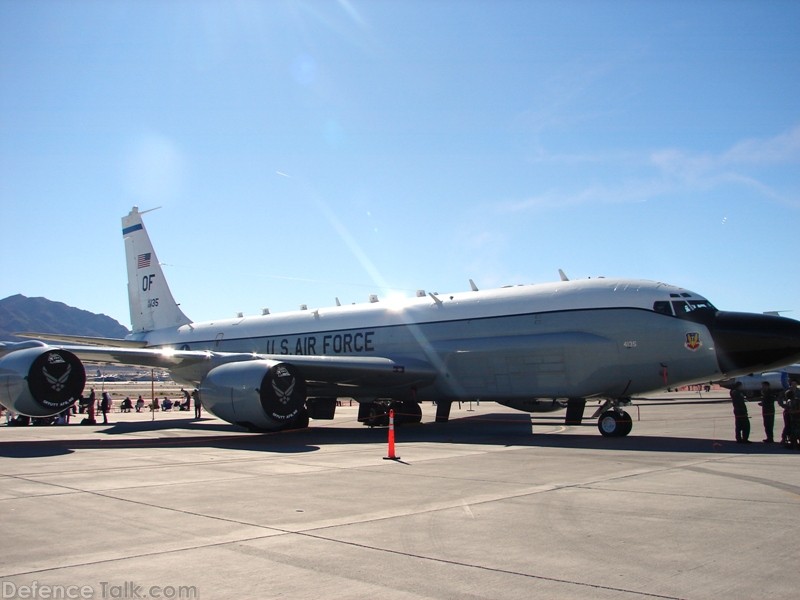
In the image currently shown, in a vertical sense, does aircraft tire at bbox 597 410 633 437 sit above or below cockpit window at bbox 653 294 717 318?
below

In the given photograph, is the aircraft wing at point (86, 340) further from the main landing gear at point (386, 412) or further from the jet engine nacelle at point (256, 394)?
the main landing gear at point (386, 412)

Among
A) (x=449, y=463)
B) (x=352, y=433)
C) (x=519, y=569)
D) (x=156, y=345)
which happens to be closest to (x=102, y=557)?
(x=519, y=569)

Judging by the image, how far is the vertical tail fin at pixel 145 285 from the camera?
111 feet

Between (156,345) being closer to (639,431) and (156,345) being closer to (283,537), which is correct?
(639,431)

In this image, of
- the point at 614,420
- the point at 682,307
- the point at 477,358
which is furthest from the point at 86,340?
the point at 682,307

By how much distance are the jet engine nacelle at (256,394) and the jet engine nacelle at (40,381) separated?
10.9 ft

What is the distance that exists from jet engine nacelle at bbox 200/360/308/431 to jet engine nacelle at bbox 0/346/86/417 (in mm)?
3315

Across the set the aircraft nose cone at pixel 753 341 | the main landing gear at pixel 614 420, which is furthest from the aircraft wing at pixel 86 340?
the aircraft nose cone at pixel 753 341

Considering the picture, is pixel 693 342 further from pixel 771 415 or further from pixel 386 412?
pixel 386 412

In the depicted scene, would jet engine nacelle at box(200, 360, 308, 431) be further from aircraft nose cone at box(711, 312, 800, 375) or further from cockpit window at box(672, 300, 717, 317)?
aircraft nose cone at box(711, 312, 800, 375)

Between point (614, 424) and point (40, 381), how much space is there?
47.1 feet

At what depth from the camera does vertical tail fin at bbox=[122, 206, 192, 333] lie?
3388 centimetres

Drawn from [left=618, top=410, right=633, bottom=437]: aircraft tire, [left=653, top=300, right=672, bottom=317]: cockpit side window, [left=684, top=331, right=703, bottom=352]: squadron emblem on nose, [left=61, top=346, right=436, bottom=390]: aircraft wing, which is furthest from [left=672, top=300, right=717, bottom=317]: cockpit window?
[left=61, top=346, right=436, bottom=390]: aircraft wing

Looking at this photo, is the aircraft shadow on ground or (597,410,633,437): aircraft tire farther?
(597,410,633,437): aircraft tire
